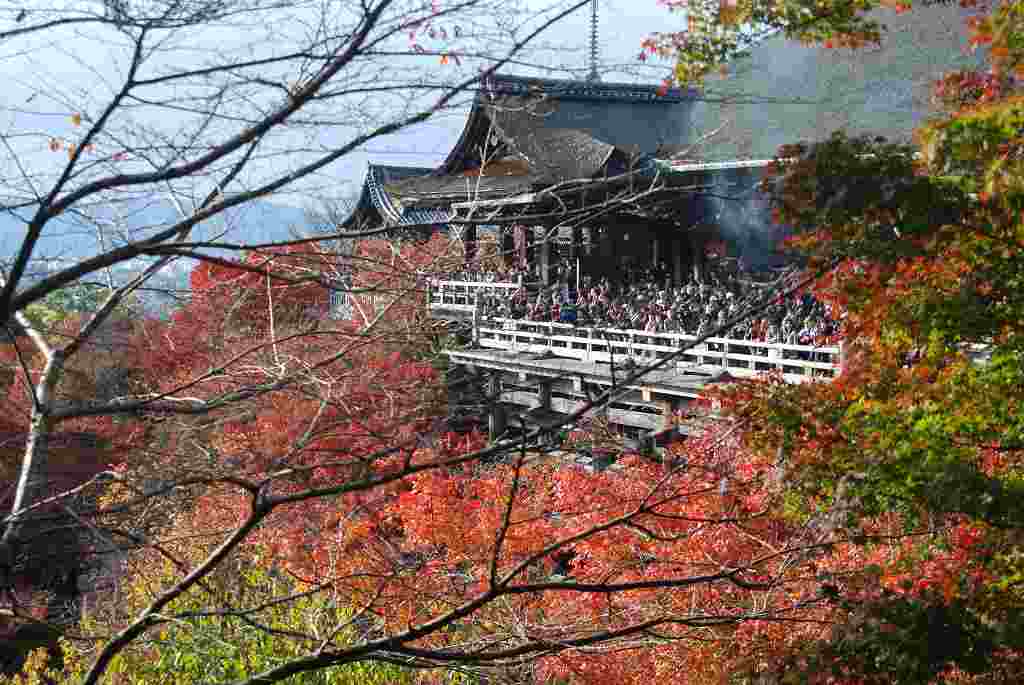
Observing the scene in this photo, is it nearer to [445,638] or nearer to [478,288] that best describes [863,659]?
[445,638]

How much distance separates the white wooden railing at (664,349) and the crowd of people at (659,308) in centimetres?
19

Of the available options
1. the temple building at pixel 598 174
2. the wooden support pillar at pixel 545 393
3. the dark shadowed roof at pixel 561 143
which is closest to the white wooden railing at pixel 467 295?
the temple building at pixel 598 174

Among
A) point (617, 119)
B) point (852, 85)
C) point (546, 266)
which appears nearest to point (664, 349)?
point (546, 266)

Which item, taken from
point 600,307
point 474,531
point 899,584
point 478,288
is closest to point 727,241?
point 600,307

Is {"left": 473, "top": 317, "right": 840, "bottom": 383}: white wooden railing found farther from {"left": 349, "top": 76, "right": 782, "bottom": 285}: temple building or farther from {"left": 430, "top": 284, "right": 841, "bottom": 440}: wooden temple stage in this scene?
{"left": 349, "top": 76, "right": 782, "bottom": 285}: temple building

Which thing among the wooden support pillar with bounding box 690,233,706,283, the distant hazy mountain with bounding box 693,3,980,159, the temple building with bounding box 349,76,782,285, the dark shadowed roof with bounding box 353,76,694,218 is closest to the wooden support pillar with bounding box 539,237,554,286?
the temple building with bounding box 349,76,782,285

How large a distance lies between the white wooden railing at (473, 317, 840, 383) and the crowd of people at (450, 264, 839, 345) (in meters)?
0.19

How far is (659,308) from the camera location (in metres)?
11.9

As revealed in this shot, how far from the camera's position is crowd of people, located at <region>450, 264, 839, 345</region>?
10.2 meters

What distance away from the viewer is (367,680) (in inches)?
277

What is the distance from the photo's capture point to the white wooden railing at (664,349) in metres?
8.90

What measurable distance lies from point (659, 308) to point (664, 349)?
58.9 inches

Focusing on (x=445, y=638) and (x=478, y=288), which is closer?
(x=445, y=638)

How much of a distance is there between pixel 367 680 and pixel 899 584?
4103 millimetres
